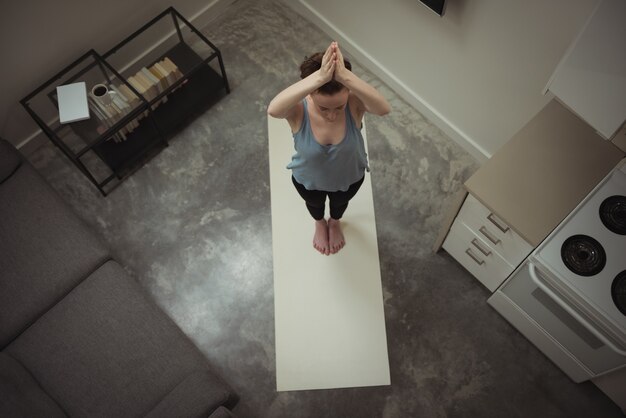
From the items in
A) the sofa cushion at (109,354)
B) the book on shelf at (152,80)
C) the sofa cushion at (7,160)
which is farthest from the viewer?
the book on shelf at (152,80)

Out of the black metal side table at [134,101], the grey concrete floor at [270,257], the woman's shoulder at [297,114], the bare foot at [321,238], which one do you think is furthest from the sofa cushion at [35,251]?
the woman's shoulder at [297,114]

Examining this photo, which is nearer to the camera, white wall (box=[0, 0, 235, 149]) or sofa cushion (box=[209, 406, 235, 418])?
sofa cushion (box=[209, 406, 235, 418])

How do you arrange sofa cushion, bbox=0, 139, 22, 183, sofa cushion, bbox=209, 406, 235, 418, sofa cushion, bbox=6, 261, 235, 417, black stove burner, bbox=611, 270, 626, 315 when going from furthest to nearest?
sofa cushion, bbox=0, 139, 22, 183
sofa cushion, bbox=6, 261, 235, 417
sofa cushion, bbox=209, 406, 235, 418
black stove burner, bbox=611, 270, 626, 315

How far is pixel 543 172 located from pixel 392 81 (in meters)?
1.33

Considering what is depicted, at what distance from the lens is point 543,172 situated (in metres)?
2.21

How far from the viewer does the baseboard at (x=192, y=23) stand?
10.4 feet

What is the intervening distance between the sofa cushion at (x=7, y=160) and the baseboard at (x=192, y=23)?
0.57 meters

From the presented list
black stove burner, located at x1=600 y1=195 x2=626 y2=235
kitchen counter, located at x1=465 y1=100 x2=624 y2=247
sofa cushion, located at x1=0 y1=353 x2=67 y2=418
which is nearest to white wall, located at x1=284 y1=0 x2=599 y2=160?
kitchen counter, located at x1=465 y1=100 x2=624 y2=247

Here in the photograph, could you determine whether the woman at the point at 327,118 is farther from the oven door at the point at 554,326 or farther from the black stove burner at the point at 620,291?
the black stove burner at the point at 620,291

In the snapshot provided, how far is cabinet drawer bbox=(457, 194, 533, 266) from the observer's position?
2.22 m

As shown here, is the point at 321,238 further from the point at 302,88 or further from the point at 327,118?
the point at 302,88

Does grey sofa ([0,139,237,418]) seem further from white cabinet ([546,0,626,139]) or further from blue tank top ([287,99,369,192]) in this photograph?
white cabinet ([546,0,626,139])

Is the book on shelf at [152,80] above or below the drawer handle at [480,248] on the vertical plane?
above

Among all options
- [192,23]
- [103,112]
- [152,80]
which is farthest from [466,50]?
[103,112]
